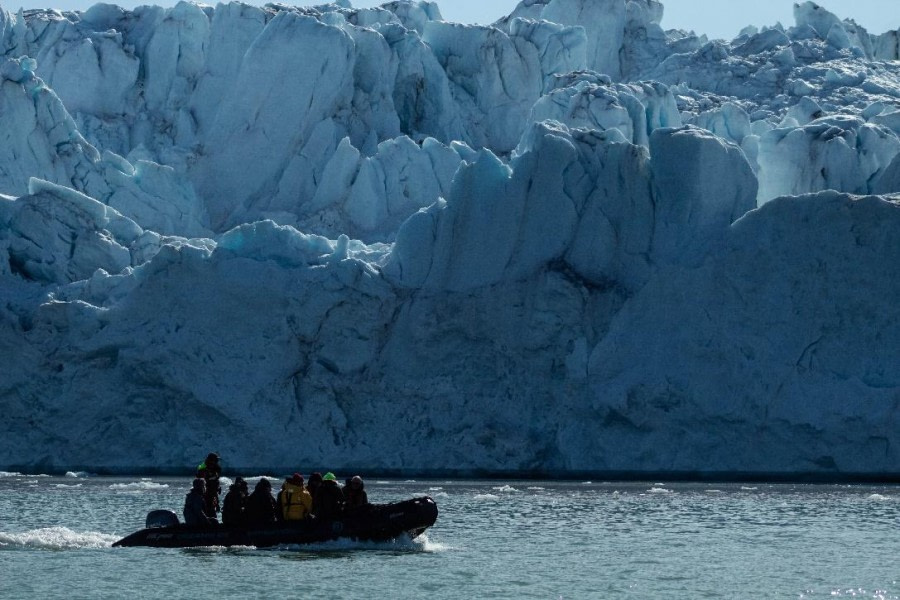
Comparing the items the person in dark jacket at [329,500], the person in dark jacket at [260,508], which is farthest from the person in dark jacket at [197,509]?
the person in dark jacket at [329,500]

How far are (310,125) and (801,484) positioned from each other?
14520mm

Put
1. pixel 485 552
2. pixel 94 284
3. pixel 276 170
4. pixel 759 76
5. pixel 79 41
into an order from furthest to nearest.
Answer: pixel 759 76
pixel 79 41
pixel 276 170
pixel 94 284
pixel 485 552

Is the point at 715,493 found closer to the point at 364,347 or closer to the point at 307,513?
the point at 364,347

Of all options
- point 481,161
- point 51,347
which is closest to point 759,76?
point 481,161

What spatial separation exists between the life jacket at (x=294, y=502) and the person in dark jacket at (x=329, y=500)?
0.38 feet

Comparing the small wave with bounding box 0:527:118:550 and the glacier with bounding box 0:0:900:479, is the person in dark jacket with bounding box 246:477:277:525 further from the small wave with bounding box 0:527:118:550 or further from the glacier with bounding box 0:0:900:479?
the glacier with bounding box 0:0:900:479

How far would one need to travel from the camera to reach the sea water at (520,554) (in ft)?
49.8

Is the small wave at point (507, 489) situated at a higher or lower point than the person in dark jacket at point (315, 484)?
higher

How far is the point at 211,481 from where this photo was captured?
1798 centimetres

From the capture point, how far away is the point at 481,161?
29297 millimetres

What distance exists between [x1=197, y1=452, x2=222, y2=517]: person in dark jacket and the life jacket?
75cm

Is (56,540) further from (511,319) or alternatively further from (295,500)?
(511,319)

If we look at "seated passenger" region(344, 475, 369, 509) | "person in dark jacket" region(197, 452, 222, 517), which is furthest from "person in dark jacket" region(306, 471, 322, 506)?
"person in dark jacket" region(197, 452, 222, 517)

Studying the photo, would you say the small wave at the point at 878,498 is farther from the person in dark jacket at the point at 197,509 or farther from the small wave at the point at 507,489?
the person in dark jacket at the point at 197,509
